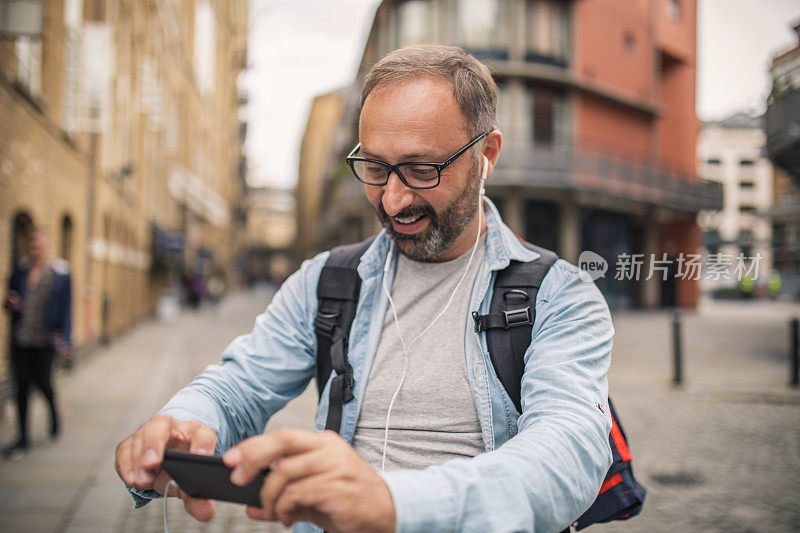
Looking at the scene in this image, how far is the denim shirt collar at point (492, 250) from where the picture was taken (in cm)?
145

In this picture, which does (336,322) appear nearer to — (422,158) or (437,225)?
(437,225)

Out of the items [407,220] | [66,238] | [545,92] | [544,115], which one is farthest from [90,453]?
[545,92]

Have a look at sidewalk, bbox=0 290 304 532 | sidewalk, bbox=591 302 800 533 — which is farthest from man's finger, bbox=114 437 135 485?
sidewalk, bbox=0 290 304 532

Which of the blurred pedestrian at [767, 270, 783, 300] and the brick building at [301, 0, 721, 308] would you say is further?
the brick building at [301, 0, 721, 308]

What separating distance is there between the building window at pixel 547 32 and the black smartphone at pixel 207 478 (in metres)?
21.7

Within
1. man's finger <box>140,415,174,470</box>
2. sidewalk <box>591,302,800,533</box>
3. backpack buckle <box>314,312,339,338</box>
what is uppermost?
backpack buckle <box>314,312,339,338</box>

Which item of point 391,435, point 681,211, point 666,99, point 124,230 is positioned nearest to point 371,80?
point 391,435

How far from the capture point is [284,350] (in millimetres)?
1577

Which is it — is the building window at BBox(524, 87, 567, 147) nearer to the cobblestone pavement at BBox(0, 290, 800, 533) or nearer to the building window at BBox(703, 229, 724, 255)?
the cobblestone pavement at BBox(0, 290, 800, 533)

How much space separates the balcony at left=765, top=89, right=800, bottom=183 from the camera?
2.07m

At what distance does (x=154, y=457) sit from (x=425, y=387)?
59 centimetres

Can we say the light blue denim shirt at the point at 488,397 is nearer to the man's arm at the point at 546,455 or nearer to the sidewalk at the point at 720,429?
the man's arm at the point at 546,455

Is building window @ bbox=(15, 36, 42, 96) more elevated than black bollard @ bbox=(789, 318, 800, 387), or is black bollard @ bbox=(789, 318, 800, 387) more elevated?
building window @ bbox=(15, 36, 42, 96)

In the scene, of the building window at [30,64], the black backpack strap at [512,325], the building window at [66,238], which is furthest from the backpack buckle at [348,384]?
the building window at [66,238]
